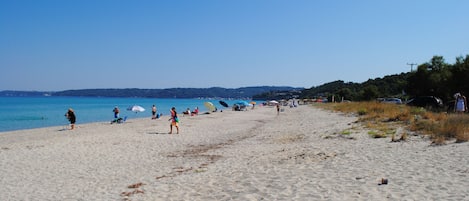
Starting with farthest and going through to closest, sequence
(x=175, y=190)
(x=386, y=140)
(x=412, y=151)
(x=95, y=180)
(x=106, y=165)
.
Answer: (x=386, y=140), (x=106, y=165), (x=412, y=151), (x=95, y=180), (x=175, y=190)

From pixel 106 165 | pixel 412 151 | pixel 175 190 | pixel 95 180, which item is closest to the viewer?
pixel 175 190

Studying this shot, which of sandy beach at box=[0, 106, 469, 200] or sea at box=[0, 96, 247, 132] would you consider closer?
sandy beach at box=[0, 106, 469, 200]

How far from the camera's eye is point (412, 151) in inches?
412

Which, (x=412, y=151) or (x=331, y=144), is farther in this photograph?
(x=331, y=144)

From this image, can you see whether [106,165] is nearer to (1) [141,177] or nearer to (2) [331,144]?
(1) [141,177]

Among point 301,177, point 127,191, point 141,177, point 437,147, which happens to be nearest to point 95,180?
point 141,177

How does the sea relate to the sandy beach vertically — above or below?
below

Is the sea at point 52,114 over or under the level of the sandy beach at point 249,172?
under

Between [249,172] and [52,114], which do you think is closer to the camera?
[249,172]

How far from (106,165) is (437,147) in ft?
30.9

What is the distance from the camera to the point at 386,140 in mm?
12898

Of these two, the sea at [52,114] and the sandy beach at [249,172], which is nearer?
the sandy beach at [249,172]

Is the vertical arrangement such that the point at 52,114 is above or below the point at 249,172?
below

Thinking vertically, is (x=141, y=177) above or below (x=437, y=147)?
below
